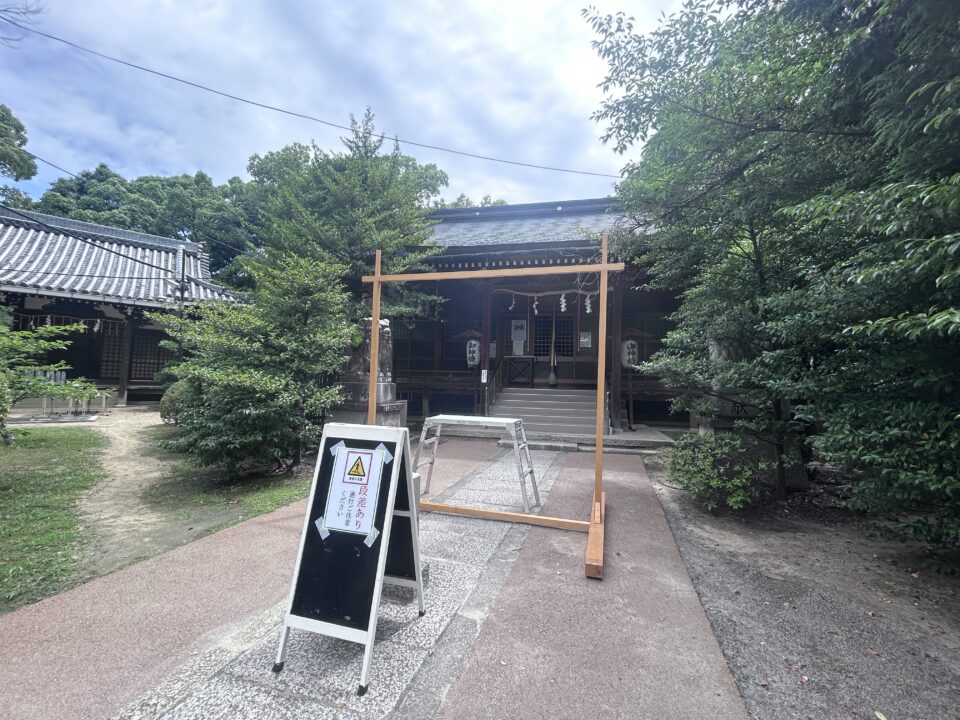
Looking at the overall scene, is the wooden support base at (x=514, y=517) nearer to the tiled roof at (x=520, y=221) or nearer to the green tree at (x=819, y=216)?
the green tree at (x=819, y=216)

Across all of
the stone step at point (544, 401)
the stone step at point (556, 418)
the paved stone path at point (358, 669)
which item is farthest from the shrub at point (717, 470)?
the stone step at point (544, 401)

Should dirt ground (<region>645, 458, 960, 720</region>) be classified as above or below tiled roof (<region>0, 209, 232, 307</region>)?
below

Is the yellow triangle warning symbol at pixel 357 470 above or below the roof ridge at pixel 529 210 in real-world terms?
below

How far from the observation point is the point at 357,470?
2.18m

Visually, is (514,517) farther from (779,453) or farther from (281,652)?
(779,453)

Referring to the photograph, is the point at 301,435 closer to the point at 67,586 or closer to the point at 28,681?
the point at 67,586

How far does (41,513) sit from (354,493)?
442cm

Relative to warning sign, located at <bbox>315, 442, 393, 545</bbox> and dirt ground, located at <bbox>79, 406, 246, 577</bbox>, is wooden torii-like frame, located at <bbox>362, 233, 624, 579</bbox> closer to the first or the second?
warning sign, located at <bbox>315, 442, 393, 545</bbox>

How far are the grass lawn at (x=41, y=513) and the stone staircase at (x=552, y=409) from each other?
7.18 m

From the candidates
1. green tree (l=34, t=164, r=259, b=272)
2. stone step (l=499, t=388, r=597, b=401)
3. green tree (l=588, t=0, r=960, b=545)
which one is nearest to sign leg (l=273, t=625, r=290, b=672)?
green tree (l=588, t=0, r=960, b=545)

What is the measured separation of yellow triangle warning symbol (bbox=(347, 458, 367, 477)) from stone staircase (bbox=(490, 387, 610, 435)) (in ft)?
22.8

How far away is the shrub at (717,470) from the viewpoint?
14.0ft

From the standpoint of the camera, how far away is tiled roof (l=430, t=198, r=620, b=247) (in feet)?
43.5

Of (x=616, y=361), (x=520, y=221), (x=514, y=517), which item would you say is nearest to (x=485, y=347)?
(x=616, y=361)
